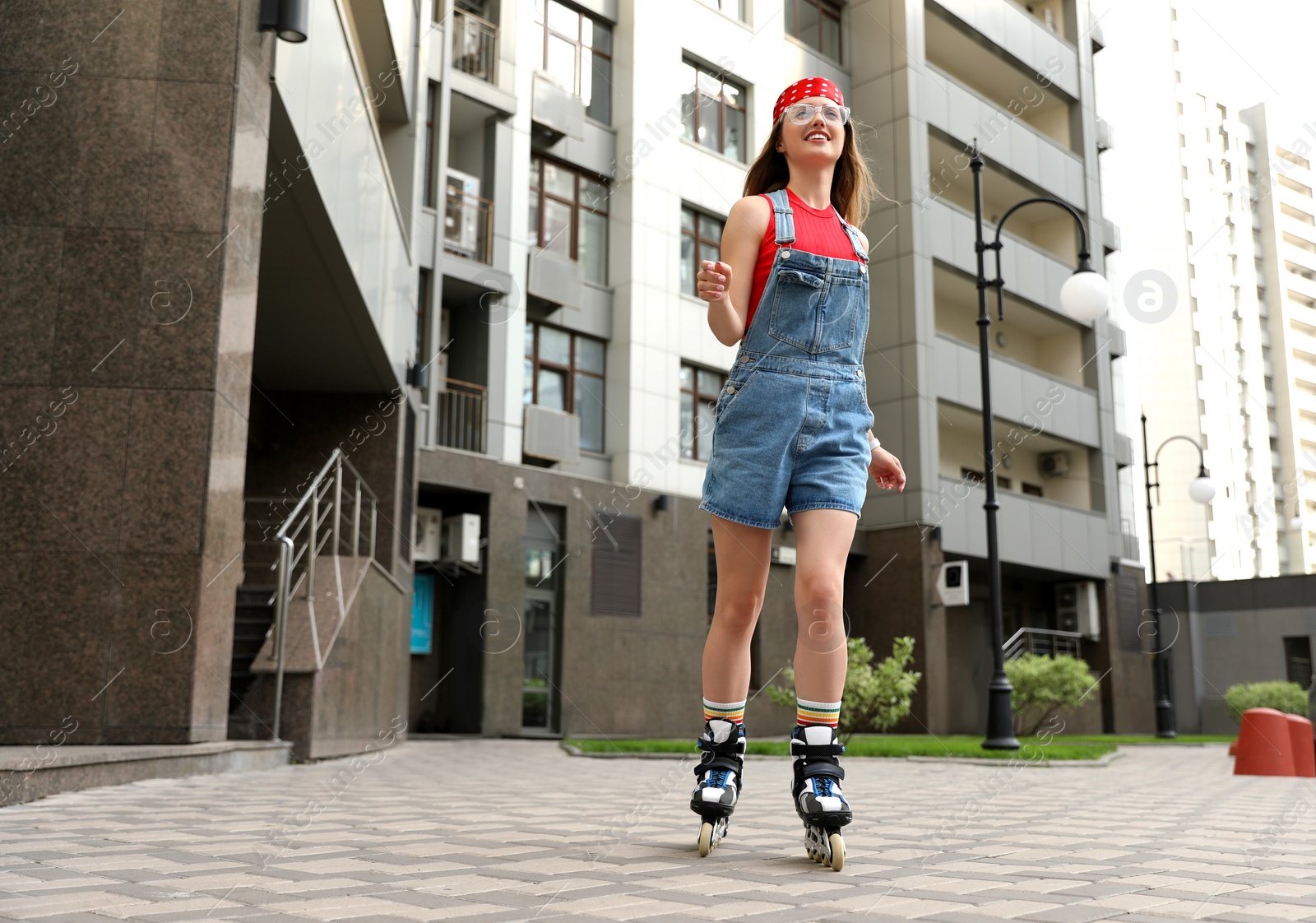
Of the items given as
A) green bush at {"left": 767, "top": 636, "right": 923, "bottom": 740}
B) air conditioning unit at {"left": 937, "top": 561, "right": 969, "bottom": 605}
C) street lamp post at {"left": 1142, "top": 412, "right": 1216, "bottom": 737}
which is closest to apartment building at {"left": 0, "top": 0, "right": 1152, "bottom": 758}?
air conditioning unit at {"left": 937, "top": 561, "right": 969, "bottom": 605}

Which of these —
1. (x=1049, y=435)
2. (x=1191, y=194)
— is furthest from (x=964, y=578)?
(x=1191, y=194)

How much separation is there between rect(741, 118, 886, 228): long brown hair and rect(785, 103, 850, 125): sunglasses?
134mm

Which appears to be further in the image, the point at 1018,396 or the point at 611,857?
the point at 1018,396

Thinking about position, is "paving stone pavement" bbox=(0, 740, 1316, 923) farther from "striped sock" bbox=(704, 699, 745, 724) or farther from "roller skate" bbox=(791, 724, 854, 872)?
"striped sock" bbox=(704, 699, 745, 724)

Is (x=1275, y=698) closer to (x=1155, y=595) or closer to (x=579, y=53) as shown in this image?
(x=1155, y=595)

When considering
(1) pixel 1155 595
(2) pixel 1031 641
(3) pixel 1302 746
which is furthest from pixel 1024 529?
(3) pixel 1302 746

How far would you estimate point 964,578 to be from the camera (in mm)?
22594

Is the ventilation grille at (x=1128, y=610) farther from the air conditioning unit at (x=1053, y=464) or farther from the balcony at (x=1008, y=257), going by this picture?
the balcony at (x=1008, y=257)

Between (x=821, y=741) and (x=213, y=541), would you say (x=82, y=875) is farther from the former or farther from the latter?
(x=213, y=541)

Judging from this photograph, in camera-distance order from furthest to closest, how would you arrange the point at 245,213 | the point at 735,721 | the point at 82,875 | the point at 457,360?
the point at 457,360 → the point at 245,213 → the point at 735,721 → the point at 82,875

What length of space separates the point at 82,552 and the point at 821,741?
4.85m

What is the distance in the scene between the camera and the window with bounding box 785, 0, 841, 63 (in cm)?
2624

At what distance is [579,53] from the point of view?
2230 cm

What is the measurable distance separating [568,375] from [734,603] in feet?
59.3
